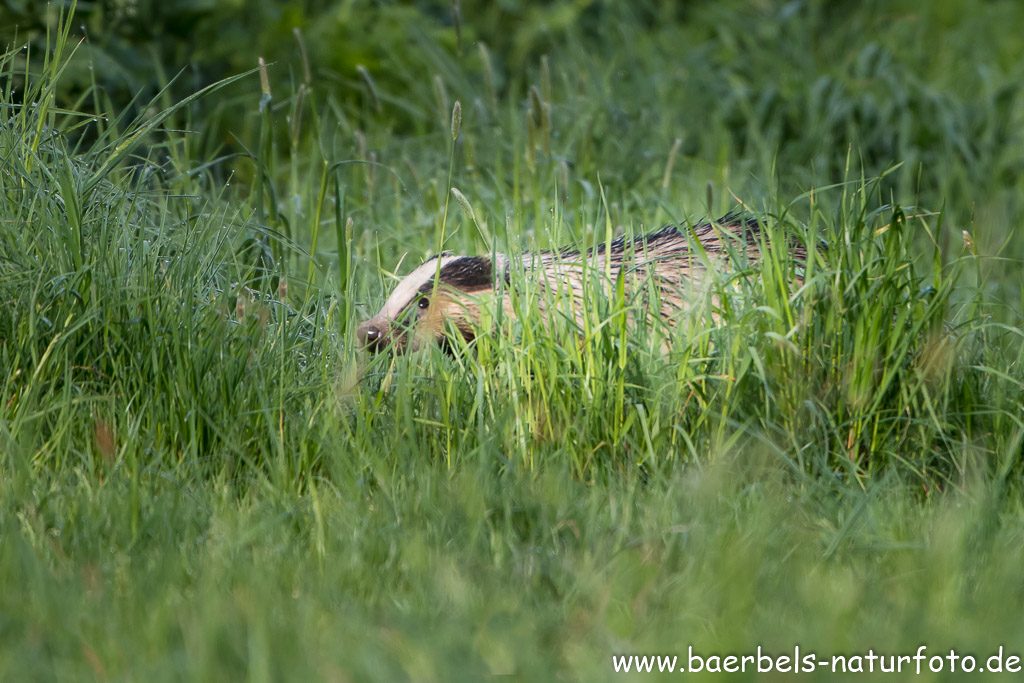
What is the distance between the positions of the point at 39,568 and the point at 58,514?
356 millimetres

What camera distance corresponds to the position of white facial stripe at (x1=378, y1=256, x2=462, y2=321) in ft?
11.9

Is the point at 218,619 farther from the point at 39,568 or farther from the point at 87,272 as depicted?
the point at 87,272

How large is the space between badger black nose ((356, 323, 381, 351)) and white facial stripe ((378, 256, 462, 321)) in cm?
9

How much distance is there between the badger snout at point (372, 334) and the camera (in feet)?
11.3

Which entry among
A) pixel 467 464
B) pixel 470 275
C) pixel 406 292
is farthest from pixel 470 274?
pixel 467 464

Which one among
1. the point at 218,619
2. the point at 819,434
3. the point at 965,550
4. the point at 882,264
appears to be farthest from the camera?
the point at 882,264

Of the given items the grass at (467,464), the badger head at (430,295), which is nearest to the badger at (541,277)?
the badger head at (430,295)

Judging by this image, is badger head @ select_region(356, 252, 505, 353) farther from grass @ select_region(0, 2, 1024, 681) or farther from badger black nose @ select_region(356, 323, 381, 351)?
grass @ select_region(0, 2, 1024, 681)

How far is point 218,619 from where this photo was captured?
1831mm

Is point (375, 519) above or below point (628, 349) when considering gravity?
below

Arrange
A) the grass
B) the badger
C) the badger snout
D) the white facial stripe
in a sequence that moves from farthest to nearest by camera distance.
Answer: the white facial stripe → the badger snout → the badger → the grass

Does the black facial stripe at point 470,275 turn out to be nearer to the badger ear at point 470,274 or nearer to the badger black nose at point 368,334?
the badger ear at point 470,274

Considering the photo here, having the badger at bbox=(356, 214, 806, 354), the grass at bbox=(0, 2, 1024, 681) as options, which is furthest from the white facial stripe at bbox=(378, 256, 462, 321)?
the grass at bbox=(0, 2, 1024, 681)

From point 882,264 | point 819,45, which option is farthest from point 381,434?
point 819,45
